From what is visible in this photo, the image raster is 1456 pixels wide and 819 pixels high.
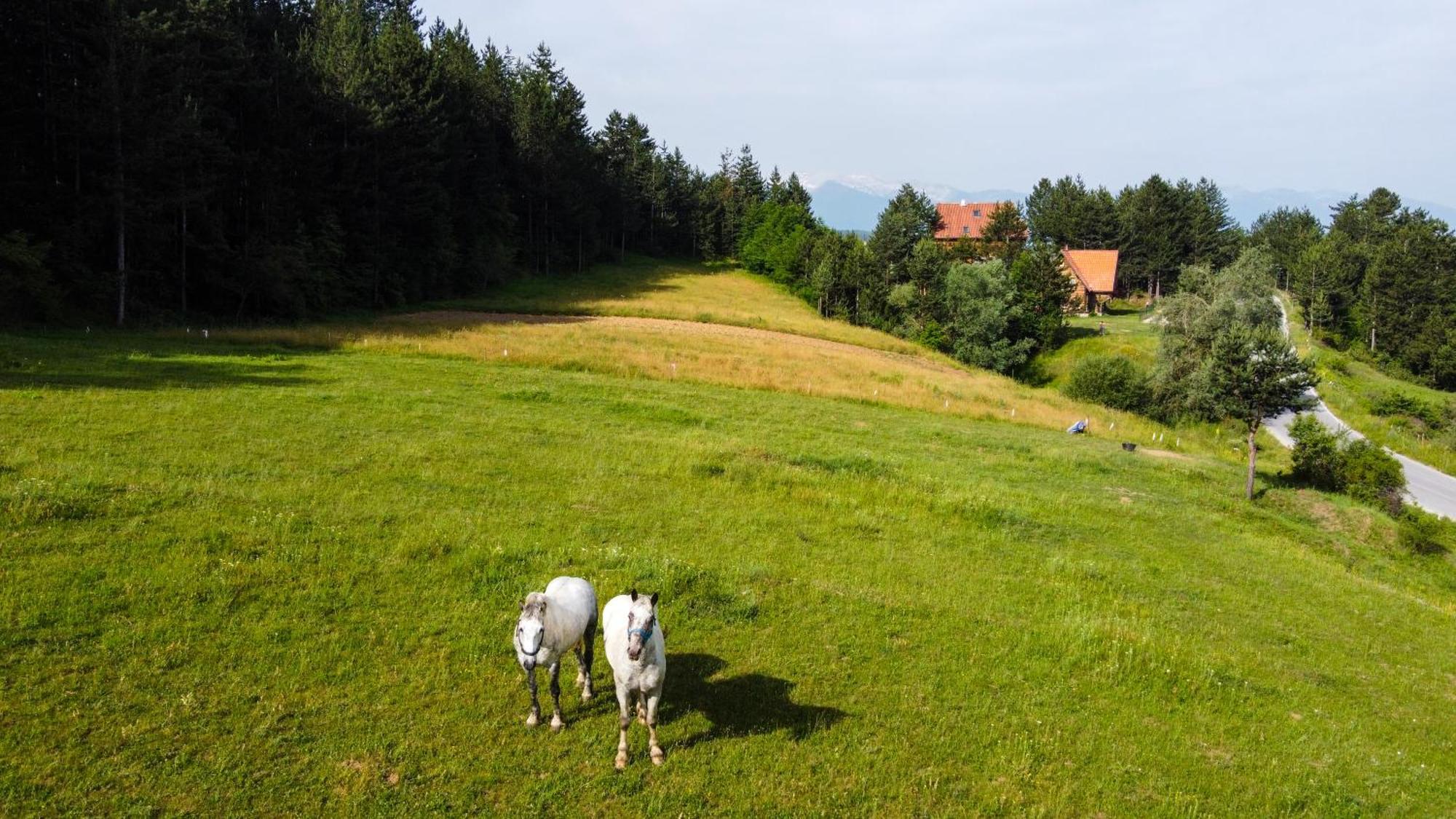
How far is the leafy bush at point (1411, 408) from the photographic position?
186ft

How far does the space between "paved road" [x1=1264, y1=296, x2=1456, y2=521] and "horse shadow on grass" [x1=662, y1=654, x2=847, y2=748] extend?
107 feet

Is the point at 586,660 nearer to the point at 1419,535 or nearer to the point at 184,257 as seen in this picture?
the point at 1419,535

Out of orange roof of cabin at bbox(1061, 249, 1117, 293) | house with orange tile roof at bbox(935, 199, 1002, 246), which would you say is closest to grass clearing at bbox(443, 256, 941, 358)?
house with orange tile roof at bbox(935, 199, 1002, 246)

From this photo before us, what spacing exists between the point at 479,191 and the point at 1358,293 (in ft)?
368

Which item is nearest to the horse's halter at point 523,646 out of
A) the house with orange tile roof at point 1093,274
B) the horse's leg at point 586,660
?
the horse's leg at point 586,660

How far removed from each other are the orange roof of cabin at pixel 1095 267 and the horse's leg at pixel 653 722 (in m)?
107

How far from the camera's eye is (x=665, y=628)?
11.7m

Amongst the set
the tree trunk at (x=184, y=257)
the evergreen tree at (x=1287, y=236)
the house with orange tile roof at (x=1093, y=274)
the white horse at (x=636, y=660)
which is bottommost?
the white horse at (x=636, y=660)

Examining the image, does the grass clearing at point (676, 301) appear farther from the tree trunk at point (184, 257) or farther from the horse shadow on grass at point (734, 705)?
the horse shadow on grass at point (734, 705)

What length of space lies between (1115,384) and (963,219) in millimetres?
82319

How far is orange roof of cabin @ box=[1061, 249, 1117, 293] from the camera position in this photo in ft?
338

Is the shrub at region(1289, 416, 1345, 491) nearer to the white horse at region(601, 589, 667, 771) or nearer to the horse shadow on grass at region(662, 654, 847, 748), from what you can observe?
the horse shadow on grass at region(662, 654, 847, 748)

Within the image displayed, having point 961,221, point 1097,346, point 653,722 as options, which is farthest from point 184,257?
point 961,221

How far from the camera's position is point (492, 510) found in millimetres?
16094
